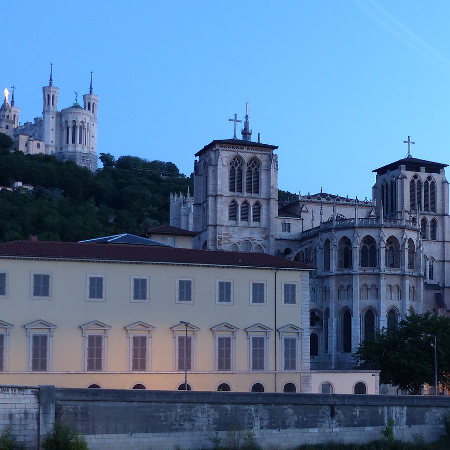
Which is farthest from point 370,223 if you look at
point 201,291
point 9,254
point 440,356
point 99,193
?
point 99,193

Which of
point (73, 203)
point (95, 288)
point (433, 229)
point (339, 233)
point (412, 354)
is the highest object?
point (73, 203)

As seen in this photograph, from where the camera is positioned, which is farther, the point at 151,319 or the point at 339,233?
the point at 339,233

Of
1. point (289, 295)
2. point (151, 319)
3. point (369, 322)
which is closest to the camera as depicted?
point (151, 319)

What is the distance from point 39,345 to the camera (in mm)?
57438

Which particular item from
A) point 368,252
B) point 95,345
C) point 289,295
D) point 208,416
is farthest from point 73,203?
point 208,416

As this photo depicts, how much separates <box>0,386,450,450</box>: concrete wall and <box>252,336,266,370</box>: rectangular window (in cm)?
1360

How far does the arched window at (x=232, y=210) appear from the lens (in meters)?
105

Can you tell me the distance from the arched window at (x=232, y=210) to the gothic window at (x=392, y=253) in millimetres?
17506

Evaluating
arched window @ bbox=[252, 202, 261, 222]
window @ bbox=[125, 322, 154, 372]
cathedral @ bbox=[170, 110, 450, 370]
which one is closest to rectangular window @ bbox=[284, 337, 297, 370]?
window @ bbox=[125, 322, 154, 372]

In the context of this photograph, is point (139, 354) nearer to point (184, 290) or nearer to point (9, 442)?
point (184, 290)

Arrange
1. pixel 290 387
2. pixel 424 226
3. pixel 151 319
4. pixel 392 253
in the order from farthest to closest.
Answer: pixel 424 226, pixel 392 253, pixel 290 387, pixel 151 319

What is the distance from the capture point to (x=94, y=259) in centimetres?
5944

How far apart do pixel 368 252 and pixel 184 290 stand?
3901 cm

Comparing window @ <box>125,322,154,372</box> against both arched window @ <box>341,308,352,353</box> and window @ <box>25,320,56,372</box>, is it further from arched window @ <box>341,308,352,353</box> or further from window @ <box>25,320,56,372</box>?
arched window @ <box>341,308,352,353</box>
